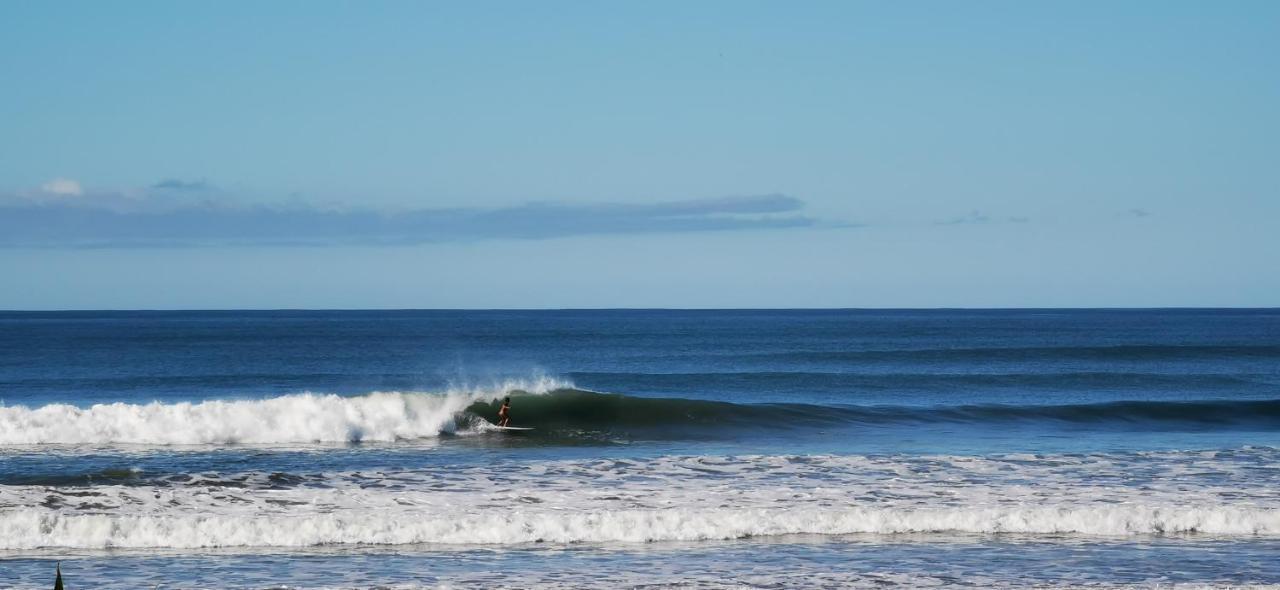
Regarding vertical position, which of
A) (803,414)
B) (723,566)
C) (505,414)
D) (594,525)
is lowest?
(723,566)

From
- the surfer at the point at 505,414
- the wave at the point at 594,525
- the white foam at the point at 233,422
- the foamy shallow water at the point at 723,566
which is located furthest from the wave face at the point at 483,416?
the foamy shallow water at the point at 723,566

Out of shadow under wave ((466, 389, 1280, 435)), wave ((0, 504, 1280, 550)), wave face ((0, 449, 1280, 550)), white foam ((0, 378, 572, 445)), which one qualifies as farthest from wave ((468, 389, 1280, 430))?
wave ((0, 504, 1280, 550))

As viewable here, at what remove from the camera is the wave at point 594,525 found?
1519 cm

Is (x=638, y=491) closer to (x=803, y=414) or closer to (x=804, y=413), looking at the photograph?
(x=803, y=414)

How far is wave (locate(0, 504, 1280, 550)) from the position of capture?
15188 mm

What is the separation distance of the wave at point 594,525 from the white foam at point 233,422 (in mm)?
A: 10644

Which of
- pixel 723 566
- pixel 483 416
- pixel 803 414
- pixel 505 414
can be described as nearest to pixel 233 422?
pixel 483 416

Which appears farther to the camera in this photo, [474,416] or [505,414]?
[474,416]

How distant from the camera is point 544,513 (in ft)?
53.5

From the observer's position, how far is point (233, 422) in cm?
2684

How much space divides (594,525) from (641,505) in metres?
1.39

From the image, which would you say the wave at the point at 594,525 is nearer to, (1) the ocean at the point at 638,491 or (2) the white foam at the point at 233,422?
(1) the ocean at the point at 638,491

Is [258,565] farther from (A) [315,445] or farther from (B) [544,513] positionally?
(A) [315,445]

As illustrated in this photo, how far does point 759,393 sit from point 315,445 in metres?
19.1
